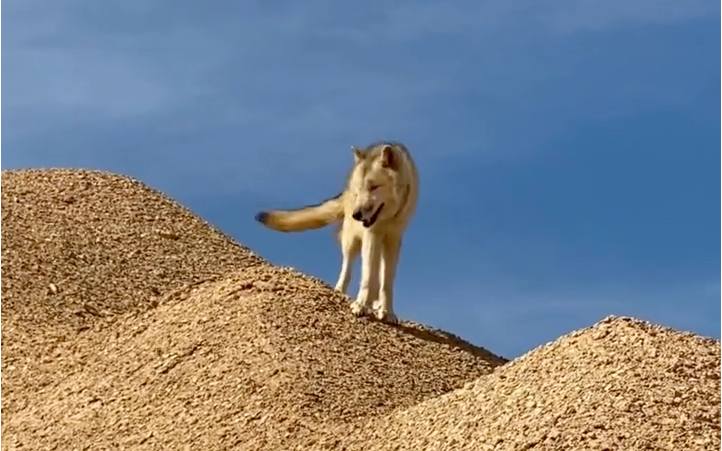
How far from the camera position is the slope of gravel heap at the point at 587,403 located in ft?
24.9

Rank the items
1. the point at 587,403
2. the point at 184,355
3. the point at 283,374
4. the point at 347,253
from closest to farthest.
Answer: the point at 587,403
the point at 283,374
the point at 184,355
the point at 347,253

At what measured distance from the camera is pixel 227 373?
940 centimetres

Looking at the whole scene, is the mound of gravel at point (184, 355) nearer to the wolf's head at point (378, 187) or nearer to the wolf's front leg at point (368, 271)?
the wolf's front leg at point (368, 271)

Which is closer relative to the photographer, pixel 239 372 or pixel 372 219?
pixel 239 372

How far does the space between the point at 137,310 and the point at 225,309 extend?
4.31 ft

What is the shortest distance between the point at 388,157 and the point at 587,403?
2.82 m

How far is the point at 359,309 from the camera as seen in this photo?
1034 cm

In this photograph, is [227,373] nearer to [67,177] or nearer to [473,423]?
[473,423]

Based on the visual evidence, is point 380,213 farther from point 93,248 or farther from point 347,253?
point 93,248

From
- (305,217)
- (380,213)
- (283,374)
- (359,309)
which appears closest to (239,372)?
(283,374)

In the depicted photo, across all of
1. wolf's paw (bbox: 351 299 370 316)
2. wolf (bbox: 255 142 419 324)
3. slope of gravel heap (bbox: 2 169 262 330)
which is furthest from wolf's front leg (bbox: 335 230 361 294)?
slope of gravel heap (bbox: 2 169 262 330)

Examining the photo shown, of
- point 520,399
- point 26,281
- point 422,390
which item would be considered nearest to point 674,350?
point 520,399

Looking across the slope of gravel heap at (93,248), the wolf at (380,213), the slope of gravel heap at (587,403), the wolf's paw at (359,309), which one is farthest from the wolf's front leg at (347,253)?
the slope of gravel heap at (587,403)

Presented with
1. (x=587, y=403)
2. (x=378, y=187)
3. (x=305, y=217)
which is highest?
(x=305, y=217)
